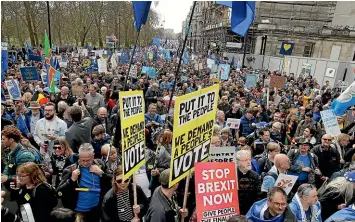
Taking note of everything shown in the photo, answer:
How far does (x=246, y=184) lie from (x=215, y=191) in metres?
0.98

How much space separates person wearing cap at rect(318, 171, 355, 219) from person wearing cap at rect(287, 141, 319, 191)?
781 millimetres

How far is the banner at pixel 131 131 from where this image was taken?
3.19m

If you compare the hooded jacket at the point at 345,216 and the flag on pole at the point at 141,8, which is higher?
the flag on pole at the point at 141,8

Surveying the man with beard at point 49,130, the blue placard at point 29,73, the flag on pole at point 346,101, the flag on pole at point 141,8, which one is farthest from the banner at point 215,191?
the blue placard at point 29,73

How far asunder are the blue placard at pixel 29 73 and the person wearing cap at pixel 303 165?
9126 mm

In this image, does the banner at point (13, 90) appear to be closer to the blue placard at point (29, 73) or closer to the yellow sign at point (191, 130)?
the blue placard at point (29, 73)

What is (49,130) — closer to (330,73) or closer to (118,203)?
(118,203)

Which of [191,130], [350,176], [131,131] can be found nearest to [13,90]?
[131,131]

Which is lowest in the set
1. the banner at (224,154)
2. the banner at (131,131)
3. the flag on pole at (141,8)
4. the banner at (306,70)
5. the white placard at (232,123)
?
the banner at (306,70)

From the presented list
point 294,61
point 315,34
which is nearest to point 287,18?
point 315,34

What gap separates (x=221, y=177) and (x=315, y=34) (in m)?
38.6

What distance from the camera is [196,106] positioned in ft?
10.8

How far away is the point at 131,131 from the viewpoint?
10.9ft

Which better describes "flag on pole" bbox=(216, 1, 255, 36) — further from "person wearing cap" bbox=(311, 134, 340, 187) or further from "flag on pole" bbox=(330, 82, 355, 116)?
"flag on pole" bbox=(330, 82, 355, 116)
